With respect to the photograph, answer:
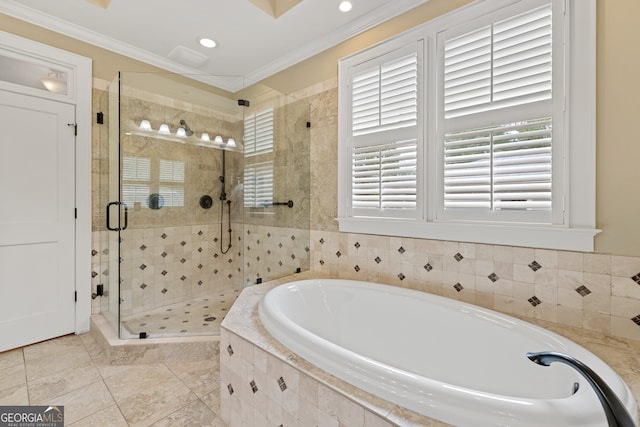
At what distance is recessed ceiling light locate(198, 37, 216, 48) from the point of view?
249 cm

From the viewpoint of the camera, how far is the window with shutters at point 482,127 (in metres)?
1.42

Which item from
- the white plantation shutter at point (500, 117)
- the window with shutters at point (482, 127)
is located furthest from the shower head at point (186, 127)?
the white plantation shutter at point (500, 117)

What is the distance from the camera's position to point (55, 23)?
2.25 m

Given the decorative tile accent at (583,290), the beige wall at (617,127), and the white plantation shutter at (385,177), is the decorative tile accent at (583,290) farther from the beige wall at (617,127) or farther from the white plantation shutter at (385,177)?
the white plantation shutter at (385,177)

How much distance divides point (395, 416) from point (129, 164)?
109 inches

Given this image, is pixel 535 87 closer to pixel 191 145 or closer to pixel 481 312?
pixel 481 312

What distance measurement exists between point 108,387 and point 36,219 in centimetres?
147

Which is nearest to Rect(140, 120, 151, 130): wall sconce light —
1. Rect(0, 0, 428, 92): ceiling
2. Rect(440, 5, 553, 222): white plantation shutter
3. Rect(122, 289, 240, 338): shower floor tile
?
Rect(0, 0, 428, 92): ceiling

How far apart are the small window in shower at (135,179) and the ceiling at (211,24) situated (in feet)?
3.41

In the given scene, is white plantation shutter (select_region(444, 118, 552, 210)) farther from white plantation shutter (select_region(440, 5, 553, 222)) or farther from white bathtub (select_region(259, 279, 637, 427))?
white bathtub (select_region(259, 279, 637, 427))

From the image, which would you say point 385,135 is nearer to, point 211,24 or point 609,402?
point 211,24

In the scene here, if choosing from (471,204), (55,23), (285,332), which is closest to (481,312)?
(471,204)

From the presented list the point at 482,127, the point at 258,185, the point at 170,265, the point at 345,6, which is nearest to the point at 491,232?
the point at 482,127

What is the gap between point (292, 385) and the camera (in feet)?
3.58
